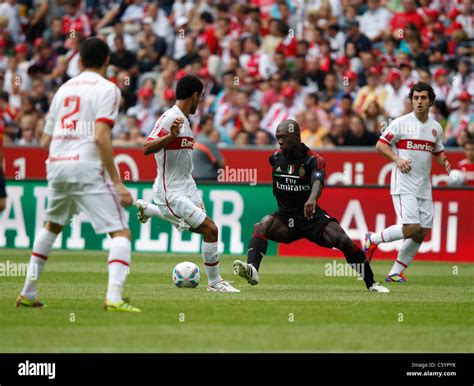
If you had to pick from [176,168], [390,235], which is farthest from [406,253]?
[176,168]

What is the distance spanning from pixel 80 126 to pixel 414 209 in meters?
6.20

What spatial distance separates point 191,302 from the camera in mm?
11492

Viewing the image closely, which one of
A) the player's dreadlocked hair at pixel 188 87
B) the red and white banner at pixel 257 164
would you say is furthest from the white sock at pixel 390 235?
the red and white banner at pixel 257 164

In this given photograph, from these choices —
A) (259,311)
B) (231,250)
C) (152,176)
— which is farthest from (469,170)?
(259,311)

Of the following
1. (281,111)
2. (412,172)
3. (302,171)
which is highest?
(281,111)

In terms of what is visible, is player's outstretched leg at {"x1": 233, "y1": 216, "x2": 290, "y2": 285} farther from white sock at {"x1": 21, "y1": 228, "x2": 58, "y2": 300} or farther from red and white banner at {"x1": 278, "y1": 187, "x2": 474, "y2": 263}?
red and white banner at {"x1": 278, "y1": 187, "x2": 474, "y2": 263}

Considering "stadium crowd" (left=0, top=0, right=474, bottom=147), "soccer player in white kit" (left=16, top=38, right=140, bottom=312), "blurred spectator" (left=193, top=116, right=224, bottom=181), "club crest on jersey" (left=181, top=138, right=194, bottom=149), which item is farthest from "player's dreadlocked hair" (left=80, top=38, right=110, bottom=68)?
"stadium crowd" (left=0, top=0, right=474, bottom=147)

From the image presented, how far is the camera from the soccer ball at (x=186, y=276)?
517 inches

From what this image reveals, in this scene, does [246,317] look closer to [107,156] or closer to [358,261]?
[107,156]

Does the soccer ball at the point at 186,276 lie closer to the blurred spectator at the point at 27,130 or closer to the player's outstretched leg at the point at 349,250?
the player's outstretched leg at the point at 349,250

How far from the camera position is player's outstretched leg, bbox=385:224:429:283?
14.8 meters

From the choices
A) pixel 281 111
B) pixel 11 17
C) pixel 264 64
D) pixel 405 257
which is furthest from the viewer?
pixel 11 17

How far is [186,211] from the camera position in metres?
12.5

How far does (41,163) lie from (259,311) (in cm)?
1272
